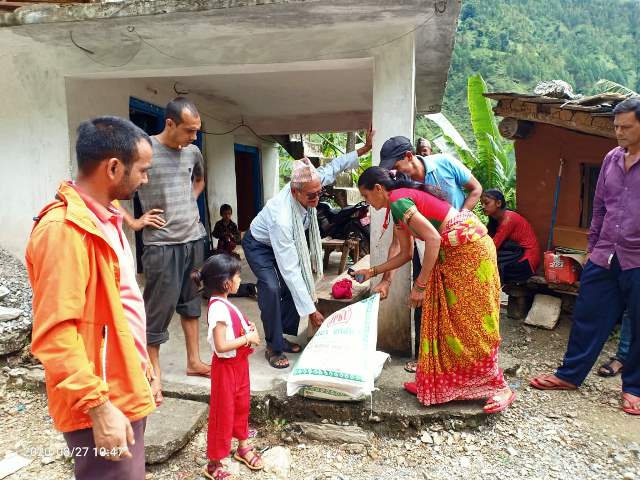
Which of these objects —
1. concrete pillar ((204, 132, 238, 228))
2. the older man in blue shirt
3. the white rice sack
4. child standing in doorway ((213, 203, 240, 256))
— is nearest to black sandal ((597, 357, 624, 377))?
the white rice sack

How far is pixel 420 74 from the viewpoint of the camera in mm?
5227

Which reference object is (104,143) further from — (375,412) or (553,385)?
(553,385)

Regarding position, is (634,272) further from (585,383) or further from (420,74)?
(420,74)

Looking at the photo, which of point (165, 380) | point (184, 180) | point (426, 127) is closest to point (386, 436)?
point (165, 380)

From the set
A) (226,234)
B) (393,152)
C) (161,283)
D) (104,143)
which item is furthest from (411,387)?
(226,234)

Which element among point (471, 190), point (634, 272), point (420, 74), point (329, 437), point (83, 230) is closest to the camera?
point (83, 230)

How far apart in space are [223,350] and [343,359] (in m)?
0.76

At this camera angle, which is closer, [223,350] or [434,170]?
[223,350]

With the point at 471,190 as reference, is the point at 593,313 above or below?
below

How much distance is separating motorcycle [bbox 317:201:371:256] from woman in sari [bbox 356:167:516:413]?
410 cm

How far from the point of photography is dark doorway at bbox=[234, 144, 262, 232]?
10117 millimetres

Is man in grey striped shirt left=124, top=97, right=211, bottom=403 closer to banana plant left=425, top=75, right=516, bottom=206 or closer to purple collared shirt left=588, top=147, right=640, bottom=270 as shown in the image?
purple collared shirt left=588, top=147, right=640, bottom=270

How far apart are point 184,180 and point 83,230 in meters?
1.85

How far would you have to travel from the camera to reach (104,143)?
1.46 metres
